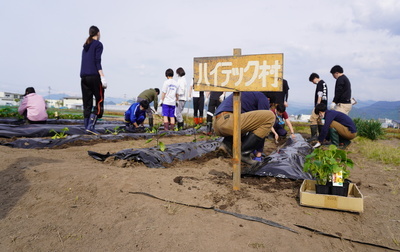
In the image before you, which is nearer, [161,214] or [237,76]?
[161,214]

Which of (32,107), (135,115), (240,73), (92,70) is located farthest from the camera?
(135,115)

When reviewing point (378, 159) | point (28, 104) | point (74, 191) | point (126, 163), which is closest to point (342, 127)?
point (378, 159)

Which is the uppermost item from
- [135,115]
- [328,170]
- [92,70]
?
[92,70]

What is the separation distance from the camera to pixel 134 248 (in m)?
1.75

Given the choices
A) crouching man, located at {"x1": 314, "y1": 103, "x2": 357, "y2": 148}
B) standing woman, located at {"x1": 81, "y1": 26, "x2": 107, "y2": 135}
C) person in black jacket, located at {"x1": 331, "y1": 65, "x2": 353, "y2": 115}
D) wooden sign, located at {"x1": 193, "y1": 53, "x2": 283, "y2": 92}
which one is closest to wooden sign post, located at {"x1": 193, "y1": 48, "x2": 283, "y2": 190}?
wooden sign, located at {"x1": 193, "y1": 53, "x2": 283, "y2": 92}

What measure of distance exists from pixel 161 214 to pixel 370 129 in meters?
8.88

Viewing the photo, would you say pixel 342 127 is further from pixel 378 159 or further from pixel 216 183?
pixel 216 183

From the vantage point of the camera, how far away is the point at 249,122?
3896 mm

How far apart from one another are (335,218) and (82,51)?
5276 mm

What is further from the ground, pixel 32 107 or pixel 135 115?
pixel 32 107

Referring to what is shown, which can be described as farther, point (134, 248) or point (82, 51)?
point (82, 51)

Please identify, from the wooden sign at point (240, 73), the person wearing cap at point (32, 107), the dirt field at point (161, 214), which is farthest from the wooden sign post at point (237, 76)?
the person wearing cap at point (32, 107)

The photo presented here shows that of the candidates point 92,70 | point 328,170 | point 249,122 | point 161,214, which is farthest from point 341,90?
point 161,214

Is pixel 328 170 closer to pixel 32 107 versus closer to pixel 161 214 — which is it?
pixel 161 214
